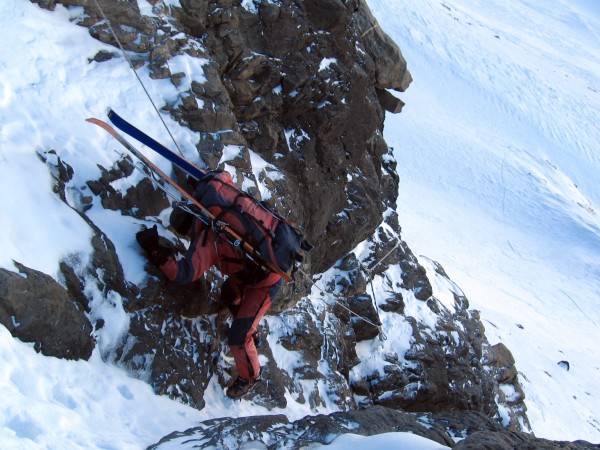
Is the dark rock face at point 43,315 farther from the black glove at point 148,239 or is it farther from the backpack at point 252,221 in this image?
the backpack at point 252,221

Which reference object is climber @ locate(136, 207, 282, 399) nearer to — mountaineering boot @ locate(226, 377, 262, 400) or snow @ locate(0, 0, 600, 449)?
mountaineering boot @ locate(226, 377, 262, 400)

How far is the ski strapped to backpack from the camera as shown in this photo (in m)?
5.50

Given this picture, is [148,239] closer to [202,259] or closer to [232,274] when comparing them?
[202,259]

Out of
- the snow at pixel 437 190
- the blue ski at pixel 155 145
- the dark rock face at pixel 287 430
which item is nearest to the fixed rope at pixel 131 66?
the snow at pixel 437 190

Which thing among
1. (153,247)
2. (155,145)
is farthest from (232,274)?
(155,145)

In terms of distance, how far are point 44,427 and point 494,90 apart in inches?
1198

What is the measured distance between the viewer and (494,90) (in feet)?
101

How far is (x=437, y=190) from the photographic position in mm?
23344

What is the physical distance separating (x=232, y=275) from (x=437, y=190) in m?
18.6

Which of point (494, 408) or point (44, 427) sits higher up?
point (44, 427)


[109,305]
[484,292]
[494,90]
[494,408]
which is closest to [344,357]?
[494,408]

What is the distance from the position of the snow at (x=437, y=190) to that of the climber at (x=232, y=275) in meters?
0.23

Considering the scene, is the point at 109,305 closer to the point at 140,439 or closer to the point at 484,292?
the point at 140,439

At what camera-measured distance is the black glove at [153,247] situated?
532 centimetres
